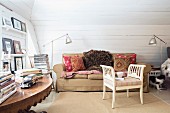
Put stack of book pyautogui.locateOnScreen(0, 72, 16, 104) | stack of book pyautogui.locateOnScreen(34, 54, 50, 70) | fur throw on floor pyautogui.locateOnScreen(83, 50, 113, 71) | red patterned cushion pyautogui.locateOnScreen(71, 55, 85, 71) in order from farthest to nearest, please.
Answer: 1. fur throw on floor pyautogui.locateOnScreen(83, 50, 113, 71)
2. red patterned cushion pyautogui.locateOnScreen(71, 55, 85, 71)
3. stack of book pyautogui.locateOnScreen(34, 54, 50, 70)
4. stack of book pyautogui.locateOnScreen(0, 72, 16, 104)

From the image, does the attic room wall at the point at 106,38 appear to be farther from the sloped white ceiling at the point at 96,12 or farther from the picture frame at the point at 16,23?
the picture frame at the point at 16,23

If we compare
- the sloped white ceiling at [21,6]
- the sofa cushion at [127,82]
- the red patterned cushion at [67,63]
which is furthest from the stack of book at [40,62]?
the sofa cushion at [127,82]

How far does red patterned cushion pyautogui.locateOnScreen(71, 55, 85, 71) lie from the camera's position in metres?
3.92

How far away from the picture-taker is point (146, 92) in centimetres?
371

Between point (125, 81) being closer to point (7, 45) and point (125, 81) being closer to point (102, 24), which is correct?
point (102, 24)

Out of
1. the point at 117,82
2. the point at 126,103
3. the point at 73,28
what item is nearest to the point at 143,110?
the point at 126,103

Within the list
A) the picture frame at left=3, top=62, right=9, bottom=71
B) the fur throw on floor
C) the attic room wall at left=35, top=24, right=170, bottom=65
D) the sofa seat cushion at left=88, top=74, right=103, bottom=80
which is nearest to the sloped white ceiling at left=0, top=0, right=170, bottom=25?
the attic room wall at left=35, top=24, right=170, bottom=65

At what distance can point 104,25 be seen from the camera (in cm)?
422

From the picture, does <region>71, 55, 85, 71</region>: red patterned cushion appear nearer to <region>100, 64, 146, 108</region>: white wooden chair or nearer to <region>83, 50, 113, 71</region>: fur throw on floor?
<region>83, 50, 113, 71</region>: fur throw on floor

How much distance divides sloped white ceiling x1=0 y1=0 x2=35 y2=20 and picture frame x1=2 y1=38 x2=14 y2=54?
22.3 inches

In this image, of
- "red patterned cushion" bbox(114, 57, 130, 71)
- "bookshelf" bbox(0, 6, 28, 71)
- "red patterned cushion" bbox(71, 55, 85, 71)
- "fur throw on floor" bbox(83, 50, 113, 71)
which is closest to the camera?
"bookshelf" bbox(0, 6, 28, 71)

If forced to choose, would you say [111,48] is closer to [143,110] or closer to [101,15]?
[101,15]

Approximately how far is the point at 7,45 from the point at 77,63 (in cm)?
170

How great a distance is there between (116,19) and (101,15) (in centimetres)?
41
